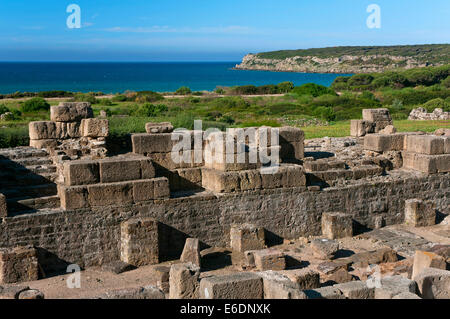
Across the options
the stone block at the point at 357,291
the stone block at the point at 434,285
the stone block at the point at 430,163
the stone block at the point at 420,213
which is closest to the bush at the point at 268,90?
the stone block at the point at 430,163

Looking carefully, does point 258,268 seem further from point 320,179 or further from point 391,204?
point 391,204

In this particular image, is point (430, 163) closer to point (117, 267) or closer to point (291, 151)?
point (291, 151)

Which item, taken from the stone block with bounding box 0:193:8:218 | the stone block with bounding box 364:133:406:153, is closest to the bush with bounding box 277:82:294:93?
the stone block with bounding box 364:133:406:153

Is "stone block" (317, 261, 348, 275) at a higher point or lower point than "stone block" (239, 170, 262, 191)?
lower

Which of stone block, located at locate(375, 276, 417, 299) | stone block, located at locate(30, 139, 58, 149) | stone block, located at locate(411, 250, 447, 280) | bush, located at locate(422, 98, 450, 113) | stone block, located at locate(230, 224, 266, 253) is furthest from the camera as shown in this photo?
bush, located at locate(422, 98, 450, 113)

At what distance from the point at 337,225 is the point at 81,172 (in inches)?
217

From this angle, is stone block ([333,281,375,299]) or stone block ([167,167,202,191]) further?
stone block ([167,167,202,191])

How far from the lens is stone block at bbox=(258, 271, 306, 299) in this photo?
6504 millimetres

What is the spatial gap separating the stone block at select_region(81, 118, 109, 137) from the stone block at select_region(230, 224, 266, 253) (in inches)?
134

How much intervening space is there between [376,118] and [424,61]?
103 m

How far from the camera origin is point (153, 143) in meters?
11.1

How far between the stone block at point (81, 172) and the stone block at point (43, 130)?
192 centimetres

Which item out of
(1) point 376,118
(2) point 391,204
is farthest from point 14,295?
(1) point 376,118

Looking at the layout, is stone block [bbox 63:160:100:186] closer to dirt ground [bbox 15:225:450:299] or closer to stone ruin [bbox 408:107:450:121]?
dirt ground [bbox 15:225:450:299]
